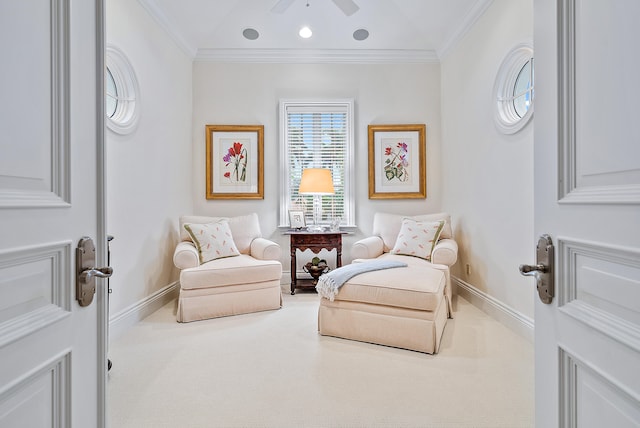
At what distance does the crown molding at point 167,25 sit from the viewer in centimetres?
334

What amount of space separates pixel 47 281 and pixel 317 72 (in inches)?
171

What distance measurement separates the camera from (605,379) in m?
0.68

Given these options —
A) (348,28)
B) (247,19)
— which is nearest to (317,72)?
(348,28)

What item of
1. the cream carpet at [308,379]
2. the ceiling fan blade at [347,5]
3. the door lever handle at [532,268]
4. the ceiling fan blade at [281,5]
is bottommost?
the cream carpet at [308,379]

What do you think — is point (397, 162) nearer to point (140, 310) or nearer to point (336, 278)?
point (336, 278)

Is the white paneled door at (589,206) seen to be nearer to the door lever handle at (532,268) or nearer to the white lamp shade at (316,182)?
the door lever handle at (532,268)

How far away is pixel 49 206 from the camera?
693 mm

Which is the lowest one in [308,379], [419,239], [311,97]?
[308,379]

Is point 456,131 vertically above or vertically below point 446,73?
below

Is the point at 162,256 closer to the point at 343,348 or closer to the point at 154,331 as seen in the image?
the point at 154,331

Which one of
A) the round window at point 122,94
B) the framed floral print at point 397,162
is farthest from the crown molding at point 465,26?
the round window at point 122,94

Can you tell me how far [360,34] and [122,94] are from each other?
8.90 feet

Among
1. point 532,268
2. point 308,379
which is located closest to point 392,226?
point 308,379

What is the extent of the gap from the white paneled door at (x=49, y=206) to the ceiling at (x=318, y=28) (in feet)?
11.0
